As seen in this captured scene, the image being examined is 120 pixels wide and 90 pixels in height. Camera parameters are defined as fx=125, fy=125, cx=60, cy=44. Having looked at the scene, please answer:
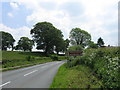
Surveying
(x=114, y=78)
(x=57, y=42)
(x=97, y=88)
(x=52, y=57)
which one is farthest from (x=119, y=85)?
(x=57, y=42)

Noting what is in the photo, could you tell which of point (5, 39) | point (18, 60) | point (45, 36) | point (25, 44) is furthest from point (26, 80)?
point (25, 44)

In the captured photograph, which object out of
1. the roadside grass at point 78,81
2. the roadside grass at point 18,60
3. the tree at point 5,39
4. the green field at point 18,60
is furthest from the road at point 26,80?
the tree at point 5,39

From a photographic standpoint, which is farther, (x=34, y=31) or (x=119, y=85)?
(x=34, y=31)

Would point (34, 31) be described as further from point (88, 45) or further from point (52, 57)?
point (88, 45)

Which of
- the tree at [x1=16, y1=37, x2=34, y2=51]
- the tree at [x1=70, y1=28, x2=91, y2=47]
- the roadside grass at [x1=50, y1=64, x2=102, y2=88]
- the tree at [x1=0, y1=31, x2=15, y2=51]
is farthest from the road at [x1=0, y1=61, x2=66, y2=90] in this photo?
the tree at [x1=16, y1=37, x2=34, y2=51]

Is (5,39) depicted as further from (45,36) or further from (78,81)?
(78,81)

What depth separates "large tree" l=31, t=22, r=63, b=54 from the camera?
65.6 metres

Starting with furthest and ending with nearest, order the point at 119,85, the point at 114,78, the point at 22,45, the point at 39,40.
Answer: the point at 22,45
the point at 39,40
the point at 114,78
the point at 119,85

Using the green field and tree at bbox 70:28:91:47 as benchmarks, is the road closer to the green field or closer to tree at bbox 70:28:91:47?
the green field

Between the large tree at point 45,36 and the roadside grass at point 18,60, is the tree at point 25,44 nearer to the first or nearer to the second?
the large tree at point 45,36

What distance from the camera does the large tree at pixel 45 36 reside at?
65.6 metres

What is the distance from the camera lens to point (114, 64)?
23.5 ft

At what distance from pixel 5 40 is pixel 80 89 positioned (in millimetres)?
78862

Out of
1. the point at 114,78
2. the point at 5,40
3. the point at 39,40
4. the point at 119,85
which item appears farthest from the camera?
the point at 5,40
